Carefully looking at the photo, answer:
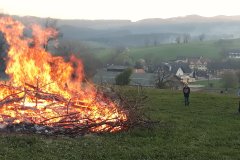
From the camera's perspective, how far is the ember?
15.7 metres

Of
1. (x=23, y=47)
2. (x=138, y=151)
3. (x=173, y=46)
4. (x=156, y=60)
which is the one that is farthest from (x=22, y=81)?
(x=173, y=46)

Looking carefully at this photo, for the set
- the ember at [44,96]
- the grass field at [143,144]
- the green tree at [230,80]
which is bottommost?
the green tree at [230,80]

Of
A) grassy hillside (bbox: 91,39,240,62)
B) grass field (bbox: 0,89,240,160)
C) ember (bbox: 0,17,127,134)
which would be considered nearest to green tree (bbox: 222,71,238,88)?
grassy hillside (bbox: 91,39,240,62)

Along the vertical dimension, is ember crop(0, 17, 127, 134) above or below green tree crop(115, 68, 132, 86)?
above

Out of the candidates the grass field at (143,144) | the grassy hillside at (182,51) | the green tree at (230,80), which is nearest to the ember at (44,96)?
the grass field at (143,144)

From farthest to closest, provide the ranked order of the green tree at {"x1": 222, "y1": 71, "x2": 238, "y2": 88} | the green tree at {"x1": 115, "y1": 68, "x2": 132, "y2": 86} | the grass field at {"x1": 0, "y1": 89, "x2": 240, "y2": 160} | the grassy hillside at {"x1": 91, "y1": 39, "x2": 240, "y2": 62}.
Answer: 1. the grassy hillside at {"x1": 91, "y1": 39, "x2": 240, "y2": 62}
2. the green tree at {"x1": 222, "y1": 71, "x2": 238, "y2": 88}
3. the green tree at {"x1": 115, "y1": 68, "x2": 132, "y2": 86}
4. the grass field at {"x1": 0, "y1": 89, "x2": 240, "y2": 160}

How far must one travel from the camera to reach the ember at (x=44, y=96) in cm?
1570

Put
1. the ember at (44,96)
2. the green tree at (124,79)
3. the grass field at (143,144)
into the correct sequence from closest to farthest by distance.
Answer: the grass field at (143,144) → the ember at (44,96) → the green tree at (124,79)

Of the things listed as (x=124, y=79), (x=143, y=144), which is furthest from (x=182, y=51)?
(x=143, y=144)

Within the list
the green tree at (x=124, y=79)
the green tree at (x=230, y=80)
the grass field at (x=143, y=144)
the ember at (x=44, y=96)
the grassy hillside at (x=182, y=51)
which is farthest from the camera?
the grassy hillside at (x=182, y=51)

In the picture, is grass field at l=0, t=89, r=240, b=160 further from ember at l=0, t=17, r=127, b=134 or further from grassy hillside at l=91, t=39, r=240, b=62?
grassy hillside at l=91, t=39, r=240, b=62

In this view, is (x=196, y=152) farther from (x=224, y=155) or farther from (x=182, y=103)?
(x=182, y=103)

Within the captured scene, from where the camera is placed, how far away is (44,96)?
18797 mm

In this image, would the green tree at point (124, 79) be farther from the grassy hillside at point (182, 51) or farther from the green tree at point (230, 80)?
the grassy hillside at point (182, 51)
